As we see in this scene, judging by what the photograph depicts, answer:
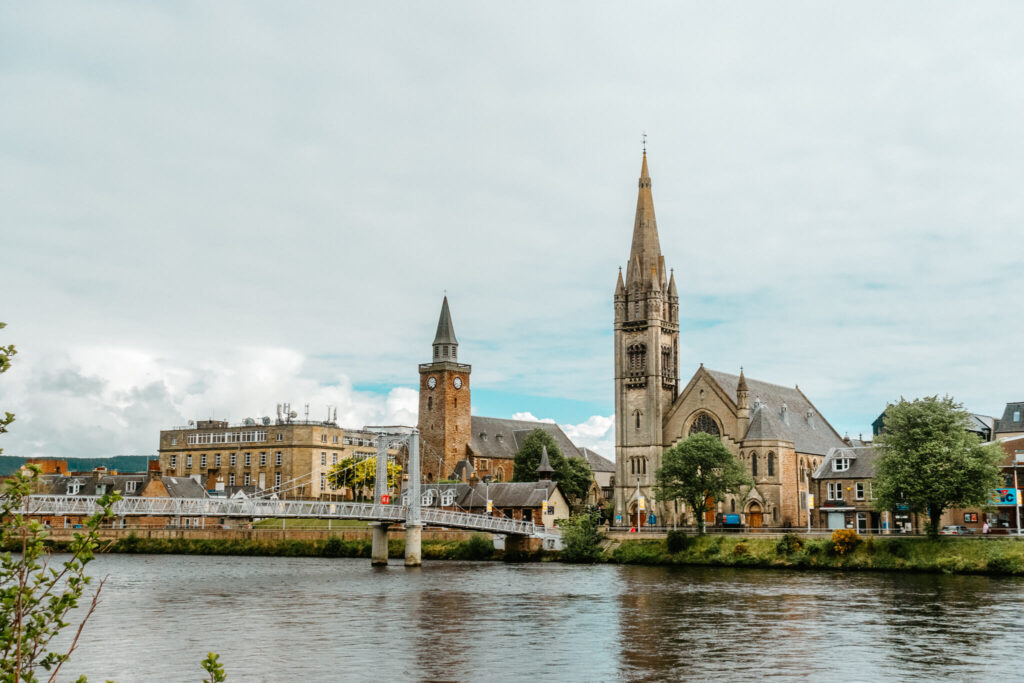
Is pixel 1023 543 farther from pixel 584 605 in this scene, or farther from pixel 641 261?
pixel 641 261

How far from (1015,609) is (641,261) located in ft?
239

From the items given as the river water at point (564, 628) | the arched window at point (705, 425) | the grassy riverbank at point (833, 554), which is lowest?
the river water at point (564, 628)

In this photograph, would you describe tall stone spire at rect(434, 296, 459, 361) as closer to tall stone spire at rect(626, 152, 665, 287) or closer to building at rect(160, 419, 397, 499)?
building at rect(160, 419, 397, 499)

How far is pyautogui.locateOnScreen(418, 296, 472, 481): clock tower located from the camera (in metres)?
136

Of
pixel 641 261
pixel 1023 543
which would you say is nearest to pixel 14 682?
pixel 1023 543

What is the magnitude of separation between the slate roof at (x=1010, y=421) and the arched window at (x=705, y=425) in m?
29.7

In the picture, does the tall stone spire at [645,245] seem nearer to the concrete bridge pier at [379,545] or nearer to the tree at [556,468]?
the tree at [556,468]

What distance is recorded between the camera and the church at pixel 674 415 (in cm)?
10100

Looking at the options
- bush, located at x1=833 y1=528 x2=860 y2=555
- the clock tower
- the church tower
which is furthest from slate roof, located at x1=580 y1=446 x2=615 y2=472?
bush, located at x1=833 y1=528 x2=860 y2=555

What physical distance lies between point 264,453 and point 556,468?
48.5 meters

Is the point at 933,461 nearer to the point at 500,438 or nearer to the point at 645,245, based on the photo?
the point at 645,245

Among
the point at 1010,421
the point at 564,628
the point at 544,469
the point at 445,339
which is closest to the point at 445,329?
the point at 445,339

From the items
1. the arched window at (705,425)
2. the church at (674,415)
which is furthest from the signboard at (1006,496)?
the arched window at (705,425)

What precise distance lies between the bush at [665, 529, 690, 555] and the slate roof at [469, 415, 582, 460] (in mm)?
56287
